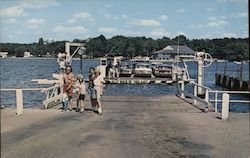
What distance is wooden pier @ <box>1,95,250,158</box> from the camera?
8180 millimetres

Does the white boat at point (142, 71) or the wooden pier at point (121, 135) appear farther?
the white boat at point (142, 71)

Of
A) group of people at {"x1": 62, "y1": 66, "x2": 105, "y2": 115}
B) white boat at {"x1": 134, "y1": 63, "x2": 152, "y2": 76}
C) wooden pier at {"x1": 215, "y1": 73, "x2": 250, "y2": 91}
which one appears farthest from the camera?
wooden pier at {"x1": 215, "y1": 73, "x2": 250, "y2": 91}

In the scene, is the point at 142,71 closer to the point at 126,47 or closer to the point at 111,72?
the point at 111,72

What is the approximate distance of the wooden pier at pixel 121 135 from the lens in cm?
818

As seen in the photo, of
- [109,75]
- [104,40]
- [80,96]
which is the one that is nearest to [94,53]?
[104,40]

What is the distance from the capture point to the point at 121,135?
10016 millimetres

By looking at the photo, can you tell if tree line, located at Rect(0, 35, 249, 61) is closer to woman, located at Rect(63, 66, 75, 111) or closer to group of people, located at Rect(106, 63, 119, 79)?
group of people, located at Rect(106, 63, 119, 79)

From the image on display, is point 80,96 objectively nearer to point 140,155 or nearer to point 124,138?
point 124,138

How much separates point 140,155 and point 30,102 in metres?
24.0

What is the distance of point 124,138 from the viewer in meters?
9.61

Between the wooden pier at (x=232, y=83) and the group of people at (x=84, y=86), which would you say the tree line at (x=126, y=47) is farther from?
the group of people at (x=84, y=86)

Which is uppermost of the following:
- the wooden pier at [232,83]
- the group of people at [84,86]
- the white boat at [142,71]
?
the group of people at [84,86]

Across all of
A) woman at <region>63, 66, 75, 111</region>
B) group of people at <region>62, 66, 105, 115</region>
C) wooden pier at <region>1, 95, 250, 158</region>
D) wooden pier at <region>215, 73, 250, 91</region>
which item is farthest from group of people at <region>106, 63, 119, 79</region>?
wooden pier at <region>1, 95, 250, 158</region>

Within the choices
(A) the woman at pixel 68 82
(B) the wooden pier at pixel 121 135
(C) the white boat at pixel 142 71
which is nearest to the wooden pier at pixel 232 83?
(C) the white boat at pixel 142 71
